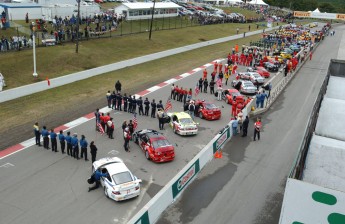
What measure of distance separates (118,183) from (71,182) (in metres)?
2.72

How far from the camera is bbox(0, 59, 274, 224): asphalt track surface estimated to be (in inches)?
513

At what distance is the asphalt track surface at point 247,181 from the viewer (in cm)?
1320

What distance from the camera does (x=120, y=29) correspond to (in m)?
51.7

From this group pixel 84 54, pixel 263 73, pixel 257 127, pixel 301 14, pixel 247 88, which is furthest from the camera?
pixel 301 14

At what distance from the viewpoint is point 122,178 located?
14.0 m

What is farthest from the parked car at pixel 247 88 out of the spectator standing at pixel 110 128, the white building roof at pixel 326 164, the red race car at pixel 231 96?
the white building roof at pixel 326 164

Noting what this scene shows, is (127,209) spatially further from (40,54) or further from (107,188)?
(40,54)

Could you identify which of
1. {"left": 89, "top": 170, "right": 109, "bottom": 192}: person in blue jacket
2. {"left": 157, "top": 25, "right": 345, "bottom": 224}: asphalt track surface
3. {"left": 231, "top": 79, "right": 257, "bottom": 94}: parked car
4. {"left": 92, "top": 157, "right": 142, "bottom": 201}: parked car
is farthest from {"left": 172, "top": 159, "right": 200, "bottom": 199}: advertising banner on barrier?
{"left": 231, "top": 79, "right": 257, "bottom": 94}: parked car

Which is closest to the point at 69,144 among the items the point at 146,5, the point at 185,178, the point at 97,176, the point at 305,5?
the point at 97,176

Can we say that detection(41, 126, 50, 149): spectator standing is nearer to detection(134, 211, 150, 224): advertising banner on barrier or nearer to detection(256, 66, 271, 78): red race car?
detection(134, 211, 150, 224): advertising banner on barrier

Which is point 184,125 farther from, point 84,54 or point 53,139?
point 84,54

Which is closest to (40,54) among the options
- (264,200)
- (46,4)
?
(46,4)

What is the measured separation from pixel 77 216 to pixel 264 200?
739cm

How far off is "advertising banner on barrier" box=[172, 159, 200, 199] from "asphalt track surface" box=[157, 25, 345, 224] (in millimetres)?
321
